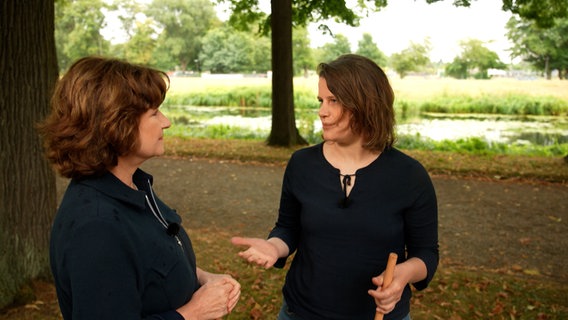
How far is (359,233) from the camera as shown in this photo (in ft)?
6.84

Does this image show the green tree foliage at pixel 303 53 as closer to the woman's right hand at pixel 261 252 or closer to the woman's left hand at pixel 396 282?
the woman's right hand at pixel 261 252

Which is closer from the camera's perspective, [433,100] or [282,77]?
[282,77]

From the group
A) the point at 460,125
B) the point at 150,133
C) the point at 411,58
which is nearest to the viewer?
the point at 150,133

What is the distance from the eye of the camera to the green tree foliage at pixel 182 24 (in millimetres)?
74938

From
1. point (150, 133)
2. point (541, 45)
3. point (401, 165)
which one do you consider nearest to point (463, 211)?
point (401, 165)

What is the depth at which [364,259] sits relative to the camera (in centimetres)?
209

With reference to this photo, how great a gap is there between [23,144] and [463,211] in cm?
625

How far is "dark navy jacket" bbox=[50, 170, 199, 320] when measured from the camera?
4.48 feet

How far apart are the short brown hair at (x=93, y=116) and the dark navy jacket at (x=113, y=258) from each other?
3.0 inches

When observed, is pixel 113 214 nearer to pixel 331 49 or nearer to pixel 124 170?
pixel 124 170

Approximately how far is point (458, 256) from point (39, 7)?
17.5 feet

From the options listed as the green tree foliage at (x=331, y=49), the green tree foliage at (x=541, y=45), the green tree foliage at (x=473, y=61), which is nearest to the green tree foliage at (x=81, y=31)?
the green tree foliage at (x=331, y=49)

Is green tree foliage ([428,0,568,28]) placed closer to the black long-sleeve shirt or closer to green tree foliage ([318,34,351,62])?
the black long-sleeve shirt

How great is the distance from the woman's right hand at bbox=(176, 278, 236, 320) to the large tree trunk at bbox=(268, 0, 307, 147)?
430 inches
